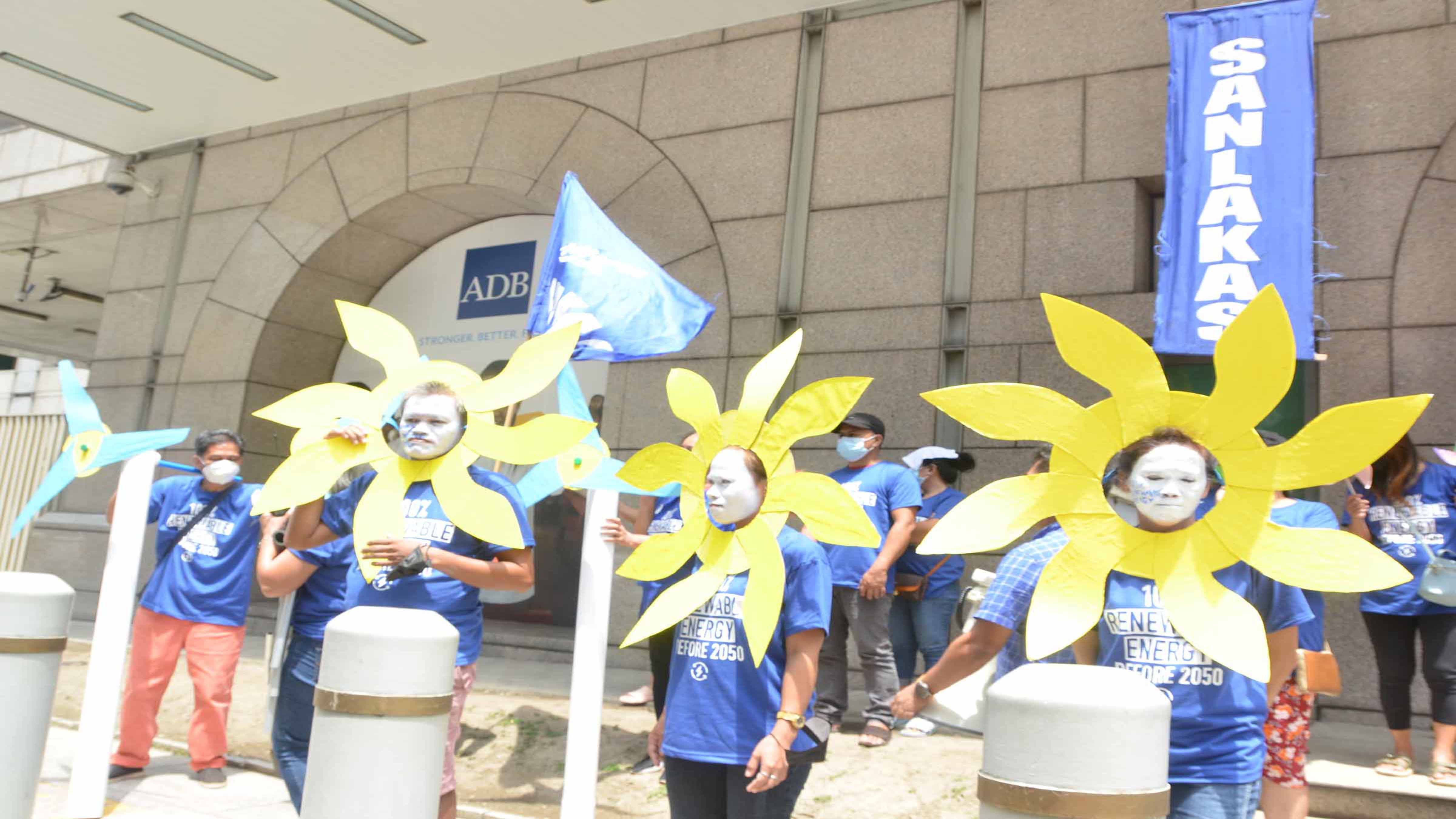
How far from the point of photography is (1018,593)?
2.92 metres

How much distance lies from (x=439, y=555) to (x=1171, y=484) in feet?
6.77

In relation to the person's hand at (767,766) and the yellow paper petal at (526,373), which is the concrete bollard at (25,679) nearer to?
the yellow paper petal at (526,373)

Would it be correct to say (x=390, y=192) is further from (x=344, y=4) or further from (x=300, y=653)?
(x=300, y=653)

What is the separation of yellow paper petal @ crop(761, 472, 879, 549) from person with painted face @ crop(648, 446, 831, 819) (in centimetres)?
5

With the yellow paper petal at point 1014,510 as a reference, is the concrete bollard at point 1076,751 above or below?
below

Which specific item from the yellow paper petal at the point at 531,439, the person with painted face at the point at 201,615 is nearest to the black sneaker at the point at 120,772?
the person with painted face at the point at 201,615

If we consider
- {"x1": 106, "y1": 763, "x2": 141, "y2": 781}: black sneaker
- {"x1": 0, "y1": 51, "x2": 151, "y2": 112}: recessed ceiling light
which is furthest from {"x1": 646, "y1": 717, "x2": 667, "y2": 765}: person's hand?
{"x1": 0, "y1": 51, "x2": 151, "y2": 112}: recessed ceiling light

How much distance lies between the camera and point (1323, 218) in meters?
6.82

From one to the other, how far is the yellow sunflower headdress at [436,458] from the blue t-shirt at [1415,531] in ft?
11.5

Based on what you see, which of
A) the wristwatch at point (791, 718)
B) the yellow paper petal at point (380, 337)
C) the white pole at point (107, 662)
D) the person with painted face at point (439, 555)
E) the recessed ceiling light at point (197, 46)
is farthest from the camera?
the recessed ceiling light at point (197, 46)

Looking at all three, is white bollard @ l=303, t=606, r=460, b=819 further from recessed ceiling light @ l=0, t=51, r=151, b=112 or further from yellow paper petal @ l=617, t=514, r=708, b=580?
recessed ceiling light @ l=0, t=51, r=151, b=112

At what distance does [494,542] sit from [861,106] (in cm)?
580

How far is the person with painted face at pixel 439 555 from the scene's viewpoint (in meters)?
3.51

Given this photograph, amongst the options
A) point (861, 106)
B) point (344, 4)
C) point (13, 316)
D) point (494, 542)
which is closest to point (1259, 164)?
point (861, 106)
